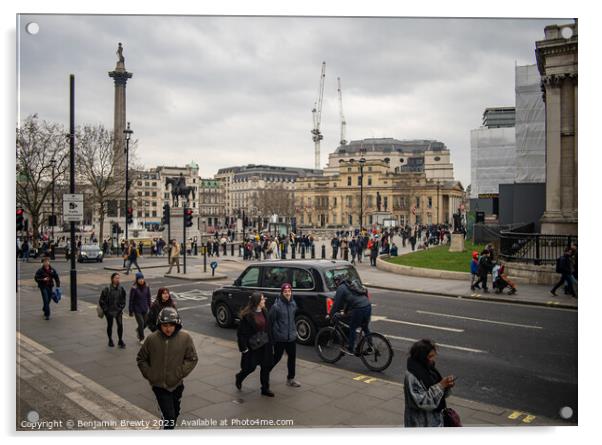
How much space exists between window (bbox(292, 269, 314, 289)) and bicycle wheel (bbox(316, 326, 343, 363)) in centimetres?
160

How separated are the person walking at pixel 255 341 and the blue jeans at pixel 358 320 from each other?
1.84m

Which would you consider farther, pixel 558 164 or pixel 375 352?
pixel 558 164

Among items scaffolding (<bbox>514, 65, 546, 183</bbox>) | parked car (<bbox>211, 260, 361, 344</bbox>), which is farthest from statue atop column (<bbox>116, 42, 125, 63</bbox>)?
scaffolding (<bbox>514, 65, 546, 183</bbox>)

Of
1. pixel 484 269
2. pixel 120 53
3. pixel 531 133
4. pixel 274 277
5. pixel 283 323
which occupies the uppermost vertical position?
pixel 531 133

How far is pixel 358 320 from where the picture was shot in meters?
9.04

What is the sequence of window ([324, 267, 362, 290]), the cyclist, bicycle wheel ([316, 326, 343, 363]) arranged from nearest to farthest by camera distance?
the cyclist → bicycle wheel ([316, 326, 343, 363]) → window ([324, 267, 362, 290])

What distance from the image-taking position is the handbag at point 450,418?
5.11m

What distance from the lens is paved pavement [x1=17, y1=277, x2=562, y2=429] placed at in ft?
22.5

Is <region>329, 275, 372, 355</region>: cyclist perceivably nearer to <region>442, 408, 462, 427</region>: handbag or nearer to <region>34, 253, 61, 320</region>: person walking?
<region>442, 408, 462, 427</region>: handbag

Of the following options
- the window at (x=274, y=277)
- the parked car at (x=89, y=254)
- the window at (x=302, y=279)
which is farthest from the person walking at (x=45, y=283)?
the parked car at (x=89, y=254)

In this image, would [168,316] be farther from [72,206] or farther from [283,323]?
[72,206]

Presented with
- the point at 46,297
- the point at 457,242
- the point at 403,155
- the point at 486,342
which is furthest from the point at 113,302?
the point at 403,155

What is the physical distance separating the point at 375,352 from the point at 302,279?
2.75 m

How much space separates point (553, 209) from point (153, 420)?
22735 millimetres
